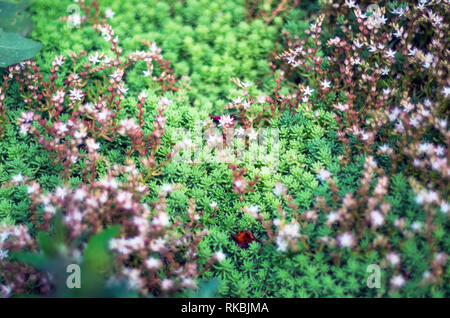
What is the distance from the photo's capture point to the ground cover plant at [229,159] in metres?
2.40

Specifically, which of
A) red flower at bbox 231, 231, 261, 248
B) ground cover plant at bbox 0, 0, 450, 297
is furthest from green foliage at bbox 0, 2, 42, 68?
red flower at bbox 231, 231, 261, 248

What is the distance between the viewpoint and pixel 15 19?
12.5ft

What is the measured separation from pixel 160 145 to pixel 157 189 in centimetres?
46

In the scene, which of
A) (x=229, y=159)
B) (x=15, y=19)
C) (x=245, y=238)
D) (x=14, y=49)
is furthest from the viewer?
(x=15, y=19)

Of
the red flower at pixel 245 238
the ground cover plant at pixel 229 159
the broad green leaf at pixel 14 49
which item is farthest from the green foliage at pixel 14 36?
the red flower at pixel 245 238

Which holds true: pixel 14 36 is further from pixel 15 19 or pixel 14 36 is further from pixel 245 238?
pixel 245 238

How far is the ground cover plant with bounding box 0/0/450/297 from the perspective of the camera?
94.6 inches

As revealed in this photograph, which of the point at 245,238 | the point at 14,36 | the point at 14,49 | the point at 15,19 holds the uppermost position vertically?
the point at 15,19

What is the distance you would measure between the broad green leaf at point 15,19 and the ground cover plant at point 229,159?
161 mm

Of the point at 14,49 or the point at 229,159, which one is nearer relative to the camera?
the point at 229,159

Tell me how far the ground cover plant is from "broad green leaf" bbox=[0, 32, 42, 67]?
80 mm

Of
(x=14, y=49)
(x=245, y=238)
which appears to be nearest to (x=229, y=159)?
(x=245, y=238)

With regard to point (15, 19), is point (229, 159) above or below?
below

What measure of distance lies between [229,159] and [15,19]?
2.70m
